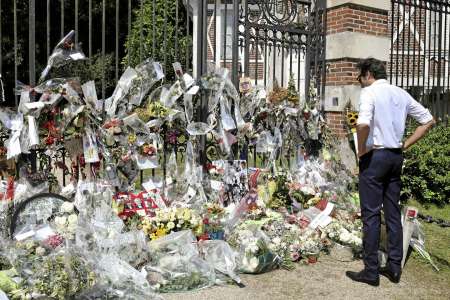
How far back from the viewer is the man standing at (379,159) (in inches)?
174

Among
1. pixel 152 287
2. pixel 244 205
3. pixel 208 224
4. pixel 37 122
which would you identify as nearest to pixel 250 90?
pixel 244 205

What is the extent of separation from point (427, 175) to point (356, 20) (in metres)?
2.60

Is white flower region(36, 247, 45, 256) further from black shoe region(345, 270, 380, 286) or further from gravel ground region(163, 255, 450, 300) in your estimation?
black shoe region(345, 270, 380, 286)

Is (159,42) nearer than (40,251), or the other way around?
(40,251)

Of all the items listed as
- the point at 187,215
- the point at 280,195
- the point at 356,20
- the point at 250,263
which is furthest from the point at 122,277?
the point at 356,20

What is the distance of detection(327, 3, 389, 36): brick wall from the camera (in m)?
7.58

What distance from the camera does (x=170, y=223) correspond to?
4840 mm

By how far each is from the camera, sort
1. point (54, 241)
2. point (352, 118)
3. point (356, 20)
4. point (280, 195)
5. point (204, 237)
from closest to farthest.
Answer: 1. point (54, 241)
2. point (204, 237)
3. point (280, 195)
4. point (352, 118)
5. point (356, 20)

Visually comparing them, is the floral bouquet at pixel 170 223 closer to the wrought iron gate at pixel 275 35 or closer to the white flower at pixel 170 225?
the white flower at pixel 170 225

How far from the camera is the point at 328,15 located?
7.87 metres

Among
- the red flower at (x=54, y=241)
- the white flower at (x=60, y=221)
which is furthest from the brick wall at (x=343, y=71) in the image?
the red flower at (x=54, y=241)

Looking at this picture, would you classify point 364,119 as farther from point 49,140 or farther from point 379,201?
point 49,140

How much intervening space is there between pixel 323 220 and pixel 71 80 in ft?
10.1

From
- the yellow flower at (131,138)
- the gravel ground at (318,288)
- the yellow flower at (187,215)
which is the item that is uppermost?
the yellow flower at (131,138)
